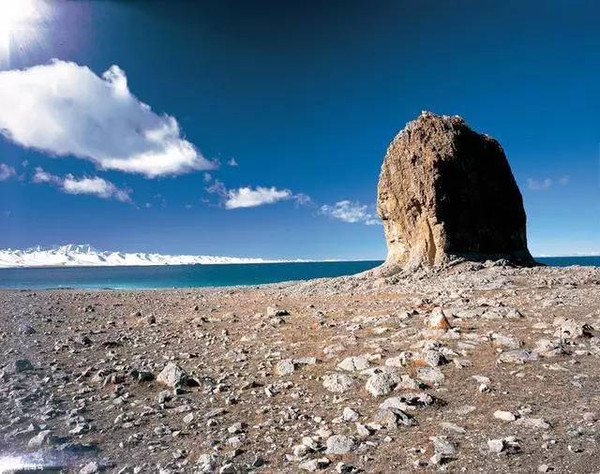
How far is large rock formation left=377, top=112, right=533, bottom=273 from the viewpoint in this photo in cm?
3497

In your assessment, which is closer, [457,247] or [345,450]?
[345,450]

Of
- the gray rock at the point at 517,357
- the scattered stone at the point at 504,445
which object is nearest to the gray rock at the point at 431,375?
the gray rock at the point at 517,357

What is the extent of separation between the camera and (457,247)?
34.7 metres

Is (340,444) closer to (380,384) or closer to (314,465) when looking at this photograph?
(314,465)

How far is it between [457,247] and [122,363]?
97.5 ft

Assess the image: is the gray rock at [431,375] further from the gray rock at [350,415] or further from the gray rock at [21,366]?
the gray rock at [21,366]

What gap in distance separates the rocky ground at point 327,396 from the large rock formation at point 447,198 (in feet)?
64.5

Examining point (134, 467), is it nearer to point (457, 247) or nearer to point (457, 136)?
point (457, 247)

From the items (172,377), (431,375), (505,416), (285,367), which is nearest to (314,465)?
(505,416)

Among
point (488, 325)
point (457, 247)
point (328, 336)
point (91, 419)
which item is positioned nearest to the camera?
point (91, 419)

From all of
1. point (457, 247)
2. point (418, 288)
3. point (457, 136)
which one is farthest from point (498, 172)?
point (418, 288)

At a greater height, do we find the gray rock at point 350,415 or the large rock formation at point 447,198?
the large rock formation at point 447,198

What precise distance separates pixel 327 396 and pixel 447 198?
30.1 m

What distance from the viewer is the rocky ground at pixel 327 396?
5.86 metres
